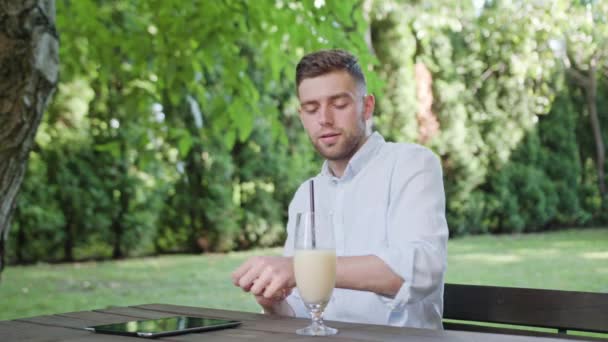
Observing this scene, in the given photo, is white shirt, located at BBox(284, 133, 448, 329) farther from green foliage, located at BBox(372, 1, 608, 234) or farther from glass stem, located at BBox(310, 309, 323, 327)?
green foliage, located at BBox(372, 1, 608, 234)

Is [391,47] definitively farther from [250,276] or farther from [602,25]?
[250,276]

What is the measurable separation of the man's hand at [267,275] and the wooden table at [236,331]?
7 centimetres

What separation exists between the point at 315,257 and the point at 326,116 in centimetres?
79

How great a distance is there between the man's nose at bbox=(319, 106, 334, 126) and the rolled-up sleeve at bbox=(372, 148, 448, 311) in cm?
22

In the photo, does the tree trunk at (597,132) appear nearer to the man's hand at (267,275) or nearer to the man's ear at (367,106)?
the man's ear at (367,106)

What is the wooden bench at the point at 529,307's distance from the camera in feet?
6.40

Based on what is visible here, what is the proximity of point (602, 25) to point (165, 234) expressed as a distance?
5952 mm

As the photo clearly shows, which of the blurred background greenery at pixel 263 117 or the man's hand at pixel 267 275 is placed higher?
the blurred background greenery at pixel 263 117

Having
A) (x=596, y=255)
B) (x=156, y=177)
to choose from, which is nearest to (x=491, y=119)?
(x=596, y=255)

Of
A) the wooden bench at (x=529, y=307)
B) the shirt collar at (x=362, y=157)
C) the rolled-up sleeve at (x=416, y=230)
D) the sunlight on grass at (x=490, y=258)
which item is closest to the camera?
the rolled-up sleeve at (x=416, y=230)

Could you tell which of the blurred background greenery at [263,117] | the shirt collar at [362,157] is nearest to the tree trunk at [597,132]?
the blurred background greenery at [263,117]

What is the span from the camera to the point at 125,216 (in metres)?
9.89

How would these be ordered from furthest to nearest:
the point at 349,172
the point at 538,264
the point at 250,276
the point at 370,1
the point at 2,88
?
the point at 370,1, the point at 538,264, the point at 2,88, the point at 349,172, the point at 250,276

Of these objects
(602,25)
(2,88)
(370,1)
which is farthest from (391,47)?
(2,88)
